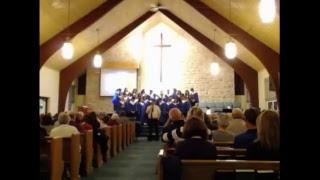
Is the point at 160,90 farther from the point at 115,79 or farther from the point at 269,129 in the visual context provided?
the point at 269,129

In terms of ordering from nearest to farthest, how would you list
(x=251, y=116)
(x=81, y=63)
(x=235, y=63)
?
(x=251, y=116)
(x=81, y=63)
(x=235, y=63)

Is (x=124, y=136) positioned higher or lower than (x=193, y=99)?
lower

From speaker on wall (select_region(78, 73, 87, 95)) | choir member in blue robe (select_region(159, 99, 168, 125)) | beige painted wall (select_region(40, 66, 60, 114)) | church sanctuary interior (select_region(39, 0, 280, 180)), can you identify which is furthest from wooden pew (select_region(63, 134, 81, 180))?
speaker on wall (select_region(78, 73, 87, 95))

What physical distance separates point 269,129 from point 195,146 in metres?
0.62

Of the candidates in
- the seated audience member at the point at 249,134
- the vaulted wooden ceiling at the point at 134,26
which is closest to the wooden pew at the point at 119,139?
the vaulted wooden ceiling at the point at 134,26

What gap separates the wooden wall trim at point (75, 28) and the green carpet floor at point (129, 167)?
13.3 ft

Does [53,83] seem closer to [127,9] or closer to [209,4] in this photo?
[127,9]

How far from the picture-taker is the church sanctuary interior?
366 centimetres

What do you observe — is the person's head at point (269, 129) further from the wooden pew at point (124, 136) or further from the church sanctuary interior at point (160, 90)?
the wooden pew at point (124, 136)

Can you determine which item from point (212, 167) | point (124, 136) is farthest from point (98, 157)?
point (212, 167)

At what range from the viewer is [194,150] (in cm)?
363
